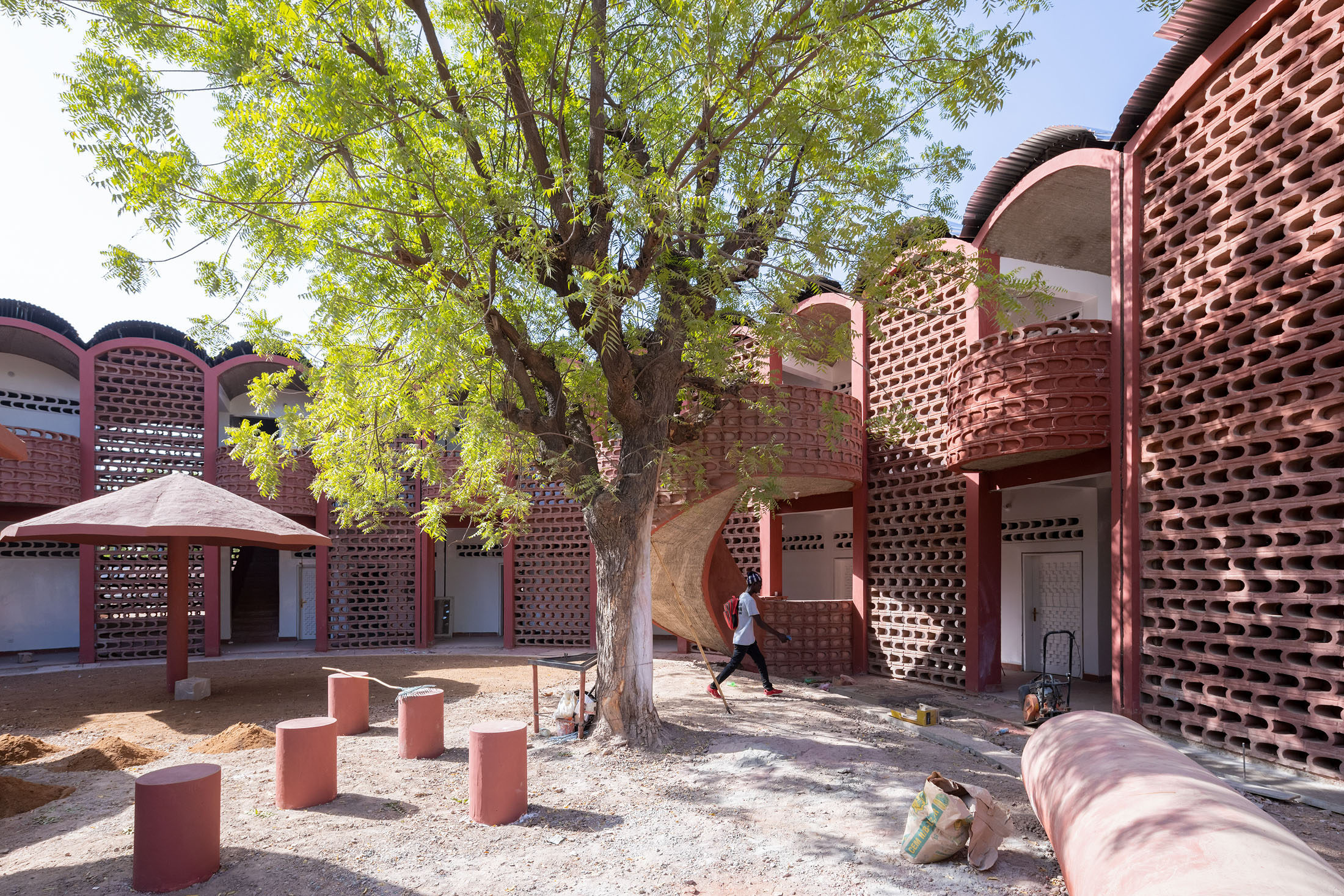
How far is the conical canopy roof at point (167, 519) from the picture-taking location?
29.2ft

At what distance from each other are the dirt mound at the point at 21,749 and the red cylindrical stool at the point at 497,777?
16.1ft

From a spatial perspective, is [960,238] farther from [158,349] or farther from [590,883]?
[158,349]

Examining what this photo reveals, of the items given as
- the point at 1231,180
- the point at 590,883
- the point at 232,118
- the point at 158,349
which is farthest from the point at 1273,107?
the point at 158,349

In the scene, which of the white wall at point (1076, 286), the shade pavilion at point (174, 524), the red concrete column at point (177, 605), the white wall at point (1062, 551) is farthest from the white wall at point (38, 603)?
the white wall at point (1076, 286)

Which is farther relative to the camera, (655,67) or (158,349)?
(158,349)

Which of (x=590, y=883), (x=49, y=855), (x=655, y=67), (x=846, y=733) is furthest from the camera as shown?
(x=846, y=733)

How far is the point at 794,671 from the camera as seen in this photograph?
11609mm

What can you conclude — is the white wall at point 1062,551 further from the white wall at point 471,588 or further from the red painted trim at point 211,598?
the red painted trim at point 211,598

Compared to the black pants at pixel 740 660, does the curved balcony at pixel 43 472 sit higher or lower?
higher

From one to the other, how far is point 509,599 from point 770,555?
227 inches

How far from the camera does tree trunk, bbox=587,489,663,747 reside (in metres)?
7.00

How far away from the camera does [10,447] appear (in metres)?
5.71

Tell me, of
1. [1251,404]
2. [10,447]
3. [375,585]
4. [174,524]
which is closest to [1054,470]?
[1251,404]

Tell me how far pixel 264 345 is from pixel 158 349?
10.1 meters
